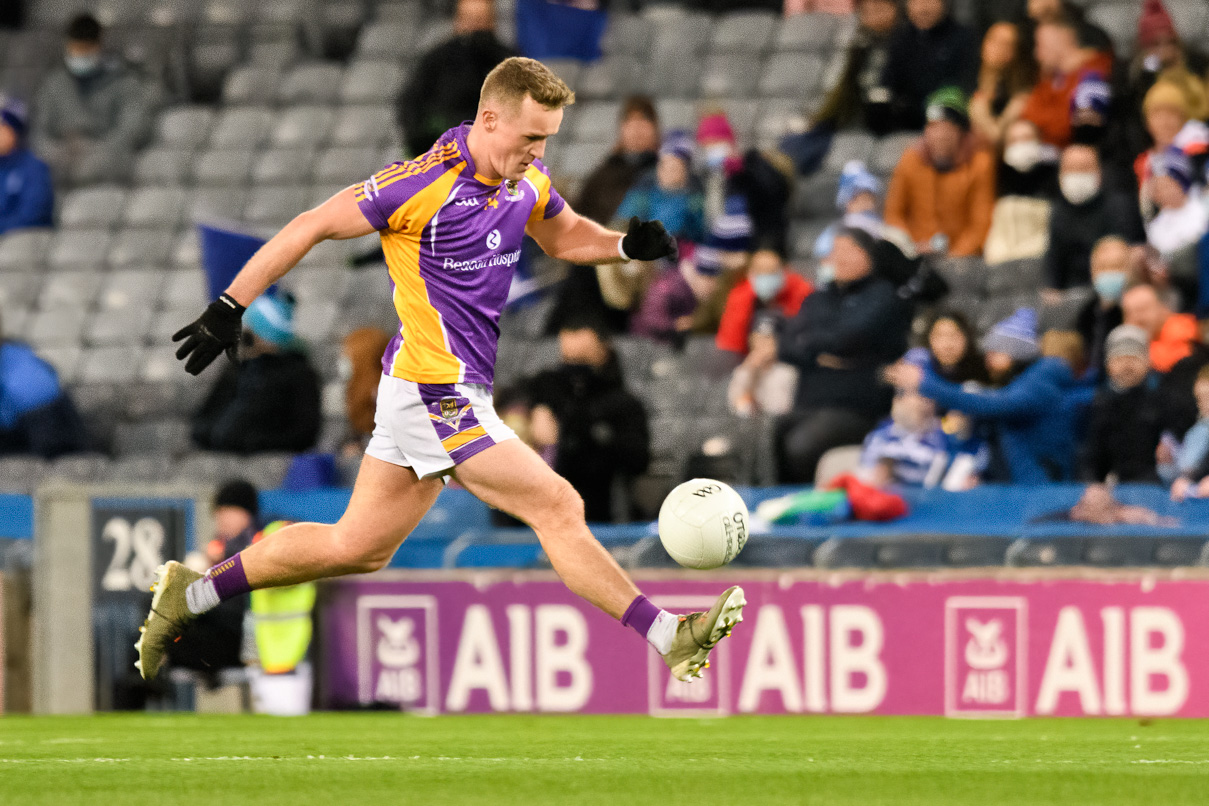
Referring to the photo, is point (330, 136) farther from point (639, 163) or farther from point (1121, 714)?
point (1121, 714)

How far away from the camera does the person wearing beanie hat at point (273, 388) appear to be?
11.5 meters

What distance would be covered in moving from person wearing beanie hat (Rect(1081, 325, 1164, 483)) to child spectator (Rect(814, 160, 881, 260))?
1800mm

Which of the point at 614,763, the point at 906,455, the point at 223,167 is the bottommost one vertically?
the point at 614,763

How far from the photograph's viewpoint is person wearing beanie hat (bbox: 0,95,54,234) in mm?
14359

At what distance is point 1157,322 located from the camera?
9953 mm

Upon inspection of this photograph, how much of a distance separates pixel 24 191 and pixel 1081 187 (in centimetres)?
767

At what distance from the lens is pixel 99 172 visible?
15594mm

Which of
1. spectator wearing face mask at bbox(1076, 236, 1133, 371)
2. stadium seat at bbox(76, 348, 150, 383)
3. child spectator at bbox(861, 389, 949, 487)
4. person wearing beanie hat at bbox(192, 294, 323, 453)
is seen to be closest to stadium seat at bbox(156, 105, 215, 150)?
stadium seat at bbox(76, 348, 150, 383)

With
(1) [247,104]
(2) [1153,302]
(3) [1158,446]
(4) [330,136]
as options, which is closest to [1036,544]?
(3) [1158,446]

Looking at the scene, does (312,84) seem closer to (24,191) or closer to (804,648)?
(24,191)

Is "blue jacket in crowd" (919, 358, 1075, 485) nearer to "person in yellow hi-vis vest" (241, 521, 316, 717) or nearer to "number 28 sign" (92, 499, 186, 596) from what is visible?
"person in yellow hi-vis vest" (241, 521, 316, 717)

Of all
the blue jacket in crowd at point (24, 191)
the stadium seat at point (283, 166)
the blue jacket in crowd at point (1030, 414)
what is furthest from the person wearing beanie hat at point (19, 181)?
the blue jacket in crowd at point (1030, 414)

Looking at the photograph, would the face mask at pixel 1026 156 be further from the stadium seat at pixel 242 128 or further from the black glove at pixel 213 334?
the stadium seat at pixel 242 128

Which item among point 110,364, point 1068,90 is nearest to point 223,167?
point 110,364
